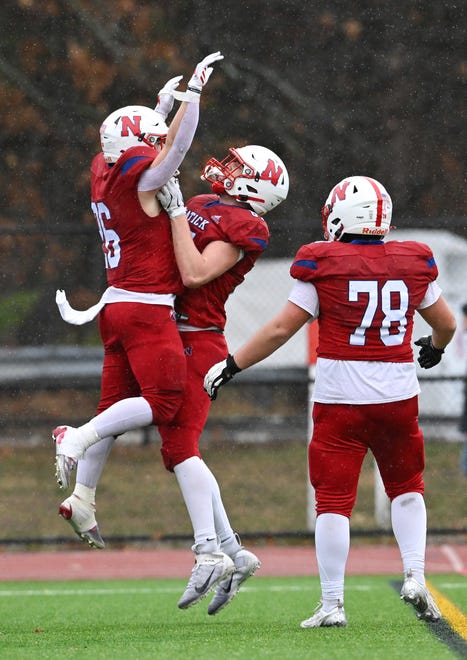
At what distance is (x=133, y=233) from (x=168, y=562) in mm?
4161

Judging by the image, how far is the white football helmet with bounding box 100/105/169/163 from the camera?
6000 millimetres

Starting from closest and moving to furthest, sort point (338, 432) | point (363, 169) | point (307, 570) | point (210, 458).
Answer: point (338, 432) < point (307, 570) < point (210, 458) < point (363, 169)

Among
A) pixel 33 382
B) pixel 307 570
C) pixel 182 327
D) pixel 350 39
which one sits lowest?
pixel 307 570

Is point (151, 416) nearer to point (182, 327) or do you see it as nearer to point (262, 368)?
point (182, 327)

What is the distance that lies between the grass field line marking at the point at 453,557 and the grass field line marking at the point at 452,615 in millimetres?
1599

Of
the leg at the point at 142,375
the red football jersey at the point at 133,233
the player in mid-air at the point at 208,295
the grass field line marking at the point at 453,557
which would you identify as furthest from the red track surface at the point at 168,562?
the red football jersey at the point at 133,233

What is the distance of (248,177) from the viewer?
6137mm

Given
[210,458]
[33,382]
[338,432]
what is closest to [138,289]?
[338,432]

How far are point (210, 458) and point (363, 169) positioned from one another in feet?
16.0

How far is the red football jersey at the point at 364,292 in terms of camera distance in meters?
5.64

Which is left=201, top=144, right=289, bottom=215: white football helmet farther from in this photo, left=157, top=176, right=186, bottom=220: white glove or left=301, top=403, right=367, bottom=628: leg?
left=301, top=403, right=367, bottom=628: leg

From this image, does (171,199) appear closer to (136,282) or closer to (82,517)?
(136,282)

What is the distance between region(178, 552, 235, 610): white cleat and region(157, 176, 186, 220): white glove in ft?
4.73

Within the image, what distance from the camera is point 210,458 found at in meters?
12.6
